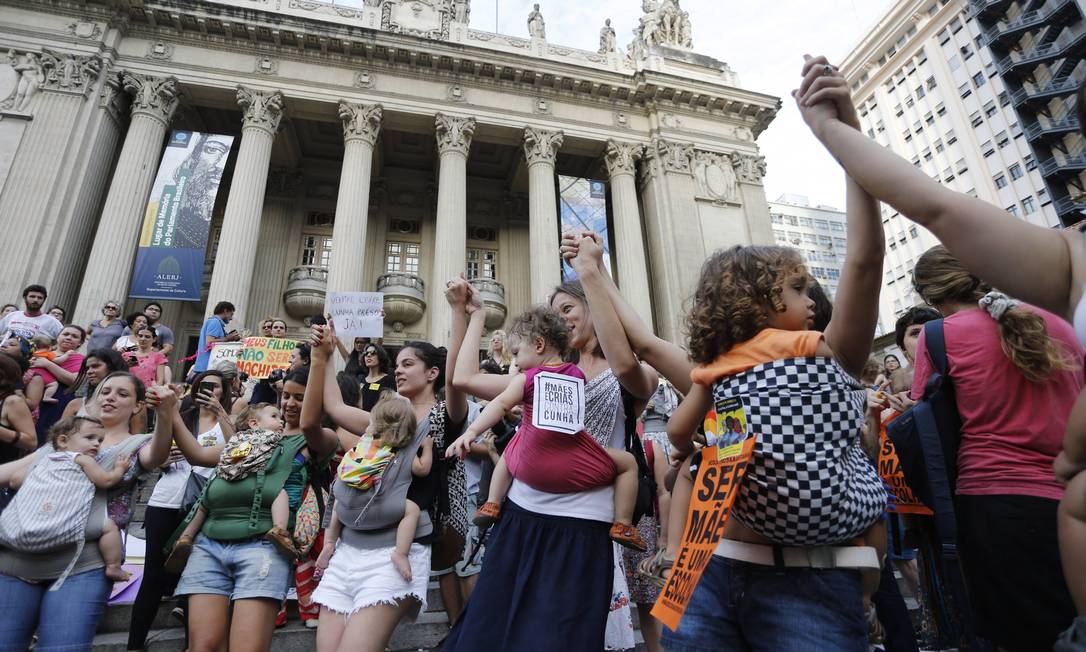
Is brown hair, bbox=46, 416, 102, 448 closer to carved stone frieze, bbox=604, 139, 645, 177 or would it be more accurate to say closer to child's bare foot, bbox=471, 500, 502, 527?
child's bare foot, bbox=471, 500, 502, 527

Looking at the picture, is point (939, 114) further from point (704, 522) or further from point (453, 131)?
point (704, 522)

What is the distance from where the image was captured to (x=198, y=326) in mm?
18250

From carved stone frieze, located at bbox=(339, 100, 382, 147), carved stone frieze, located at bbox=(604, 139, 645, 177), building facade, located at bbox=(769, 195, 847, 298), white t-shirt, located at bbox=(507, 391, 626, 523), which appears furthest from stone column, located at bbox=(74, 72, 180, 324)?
building facade, located at bbox=(769, 195, 847, 298)

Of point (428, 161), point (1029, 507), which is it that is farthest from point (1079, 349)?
point (428, 161)

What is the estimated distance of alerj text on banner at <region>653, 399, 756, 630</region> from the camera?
1.38 meters

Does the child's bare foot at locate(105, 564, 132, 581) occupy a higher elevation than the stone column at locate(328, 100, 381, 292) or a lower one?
lower

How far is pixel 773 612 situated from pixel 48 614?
357 centimetres

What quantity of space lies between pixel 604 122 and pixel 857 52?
48624 mm

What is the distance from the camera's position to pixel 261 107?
1716 cm

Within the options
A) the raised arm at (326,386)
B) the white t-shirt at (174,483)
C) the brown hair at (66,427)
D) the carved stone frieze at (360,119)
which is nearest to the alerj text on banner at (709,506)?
the raised arm at (326,386)

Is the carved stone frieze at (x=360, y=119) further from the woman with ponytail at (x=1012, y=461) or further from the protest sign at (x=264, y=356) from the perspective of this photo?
the woman with ponytail at (x=1012, y=461)

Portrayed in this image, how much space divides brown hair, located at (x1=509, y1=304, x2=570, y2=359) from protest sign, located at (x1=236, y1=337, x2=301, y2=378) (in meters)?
8.39

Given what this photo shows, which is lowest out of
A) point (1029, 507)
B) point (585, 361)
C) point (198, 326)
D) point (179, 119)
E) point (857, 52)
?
point (1029, 507)

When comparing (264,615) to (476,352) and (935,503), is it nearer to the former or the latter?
(476,352)
